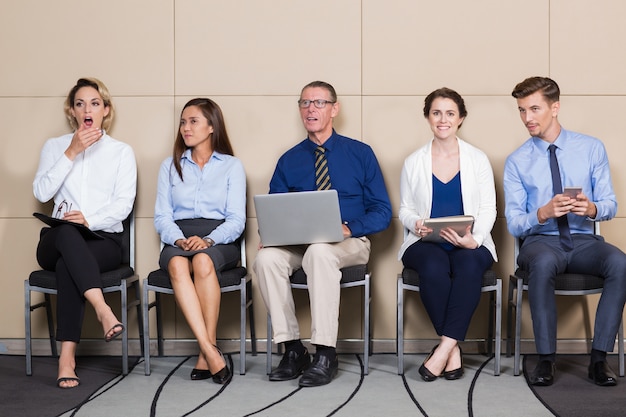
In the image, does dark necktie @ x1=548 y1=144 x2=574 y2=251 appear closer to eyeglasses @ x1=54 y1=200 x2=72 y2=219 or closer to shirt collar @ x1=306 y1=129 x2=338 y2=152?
shirt collar @ x1=306 y1=129 x2=338 y2=152

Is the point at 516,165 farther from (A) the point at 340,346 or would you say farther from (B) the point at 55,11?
(B) the point at 55,11

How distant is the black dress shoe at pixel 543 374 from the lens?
354 centimetres

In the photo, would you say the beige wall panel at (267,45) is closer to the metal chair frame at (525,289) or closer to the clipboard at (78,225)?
the clipboard at (78,225)

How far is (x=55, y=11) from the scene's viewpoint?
441cm

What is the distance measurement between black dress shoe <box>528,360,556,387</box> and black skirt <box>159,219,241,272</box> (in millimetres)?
1616

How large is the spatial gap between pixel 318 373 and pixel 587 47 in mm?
2417

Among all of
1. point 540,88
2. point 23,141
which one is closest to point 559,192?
point 540,88

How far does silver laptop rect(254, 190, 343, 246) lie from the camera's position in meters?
3.60

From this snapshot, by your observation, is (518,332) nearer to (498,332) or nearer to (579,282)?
(498,332)

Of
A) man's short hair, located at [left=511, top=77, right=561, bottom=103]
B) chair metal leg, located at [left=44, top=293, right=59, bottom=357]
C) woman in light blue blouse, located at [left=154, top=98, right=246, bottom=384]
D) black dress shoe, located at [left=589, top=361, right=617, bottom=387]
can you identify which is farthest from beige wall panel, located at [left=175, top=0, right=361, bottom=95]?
black dress shoe, located at [left=589, top=361, right=617, bottom=387]

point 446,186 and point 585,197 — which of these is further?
point 446,186

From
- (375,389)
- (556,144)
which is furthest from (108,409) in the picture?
(556,144)

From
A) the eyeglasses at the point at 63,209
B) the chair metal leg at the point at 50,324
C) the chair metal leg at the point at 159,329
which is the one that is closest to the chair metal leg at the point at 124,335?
the chair metal leg at the point at 159,329

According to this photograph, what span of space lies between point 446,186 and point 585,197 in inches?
27.2
